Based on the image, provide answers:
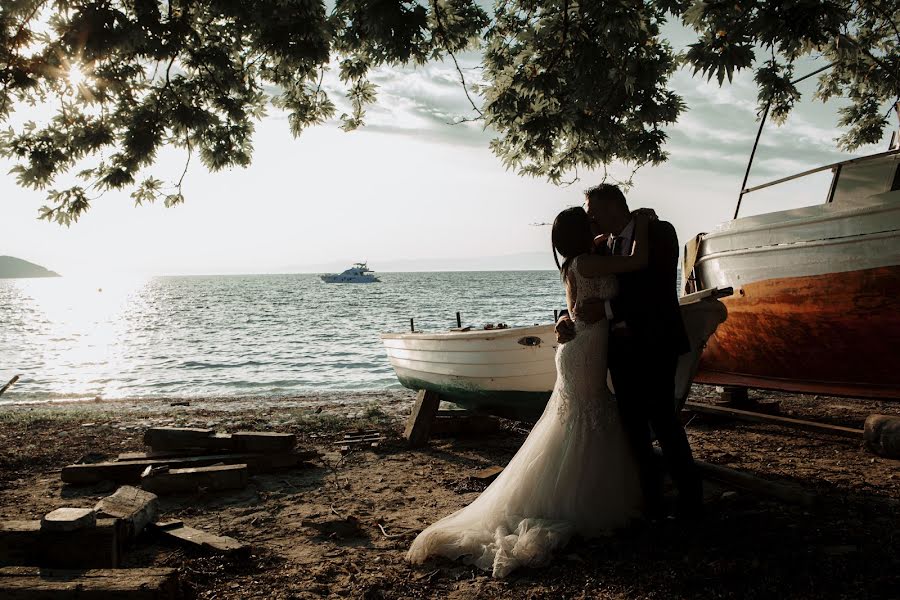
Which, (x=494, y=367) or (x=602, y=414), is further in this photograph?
(x=494, y=367)

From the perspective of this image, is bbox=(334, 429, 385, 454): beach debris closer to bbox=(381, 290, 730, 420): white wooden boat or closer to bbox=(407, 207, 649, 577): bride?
bbox=(381, 290, 730, 420): white wooden boat

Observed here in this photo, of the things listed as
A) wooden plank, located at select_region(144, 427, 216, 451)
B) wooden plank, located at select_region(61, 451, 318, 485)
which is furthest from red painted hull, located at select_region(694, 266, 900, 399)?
wooden plank, located at select_region(144, 427, 216, 451)

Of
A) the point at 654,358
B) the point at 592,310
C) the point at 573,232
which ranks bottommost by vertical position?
the point at 654,358

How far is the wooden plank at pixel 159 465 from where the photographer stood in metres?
6.30

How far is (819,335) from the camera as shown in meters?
7.78

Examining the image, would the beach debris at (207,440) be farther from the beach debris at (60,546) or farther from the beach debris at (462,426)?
the beach debris at (60,546)

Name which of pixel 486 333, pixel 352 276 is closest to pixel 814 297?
pixel 486 333

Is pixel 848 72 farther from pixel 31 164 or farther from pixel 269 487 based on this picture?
pixel 31 164

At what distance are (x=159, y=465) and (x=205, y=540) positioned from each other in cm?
254

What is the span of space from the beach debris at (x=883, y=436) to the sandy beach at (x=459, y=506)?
161mm

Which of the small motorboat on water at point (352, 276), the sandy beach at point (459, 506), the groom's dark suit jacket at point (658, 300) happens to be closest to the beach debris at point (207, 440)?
the sandy beach at point (459, 506)

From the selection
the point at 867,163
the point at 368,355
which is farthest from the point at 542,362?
the point at 368,355

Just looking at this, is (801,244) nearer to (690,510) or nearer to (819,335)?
(819,335)

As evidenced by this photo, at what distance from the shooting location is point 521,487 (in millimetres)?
4242
